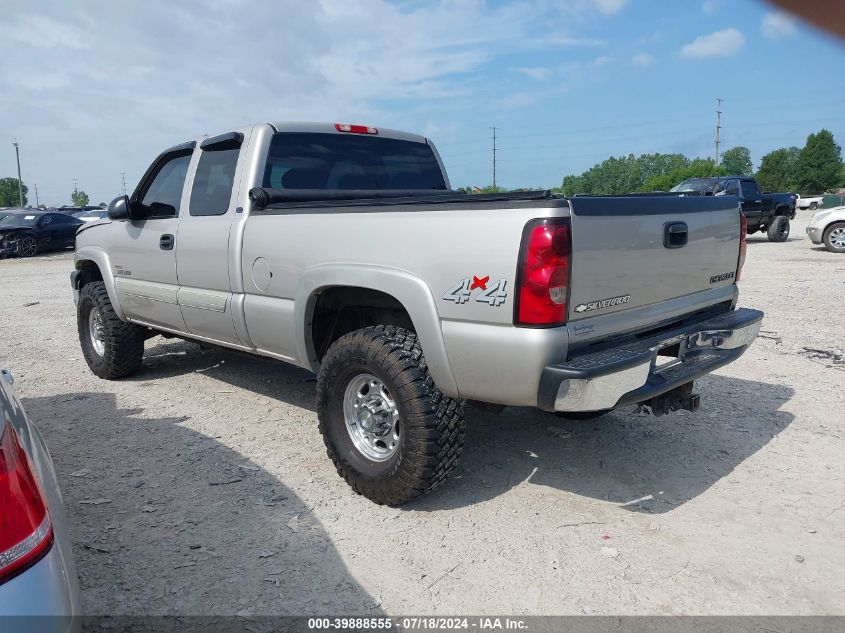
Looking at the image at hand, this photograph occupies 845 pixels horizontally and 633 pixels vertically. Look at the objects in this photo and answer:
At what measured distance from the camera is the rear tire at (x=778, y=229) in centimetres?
1859

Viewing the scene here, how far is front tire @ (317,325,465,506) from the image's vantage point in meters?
3.23

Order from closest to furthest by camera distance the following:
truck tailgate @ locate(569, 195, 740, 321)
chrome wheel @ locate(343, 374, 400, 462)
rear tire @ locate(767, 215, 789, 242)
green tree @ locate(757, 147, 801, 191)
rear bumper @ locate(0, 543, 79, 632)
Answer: rear bumper @ locate(0, 543, 79, 632) → truck tailgate @ locate(569, 195, 740, 321) → chrome wheel @ locate(343, 374, 400, 462) → rear tire @ locate(767, 215, 789, 242) → green tree @ locate(757, 147, 801, 191)

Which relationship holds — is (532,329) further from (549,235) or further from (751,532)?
(751,532)

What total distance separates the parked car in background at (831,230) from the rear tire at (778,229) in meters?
2.64

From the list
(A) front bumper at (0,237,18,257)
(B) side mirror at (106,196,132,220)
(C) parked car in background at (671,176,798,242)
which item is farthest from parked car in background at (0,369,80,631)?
(A) front bumper at (0,237,18,257)

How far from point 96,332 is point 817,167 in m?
83.6

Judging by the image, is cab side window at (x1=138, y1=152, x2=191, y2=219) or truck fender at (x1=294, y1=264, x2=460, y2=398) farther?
cab side window at (x1=138, y1=152, x2=191, y2=219)

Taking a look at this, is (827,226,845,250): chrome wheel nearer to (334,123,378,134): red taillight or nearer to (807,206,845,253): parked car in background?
(807,206,845,253): parked car in background

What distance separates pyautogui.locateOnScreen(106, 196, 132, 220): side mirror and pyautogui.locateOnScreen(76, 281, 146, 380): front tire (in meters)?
0.92

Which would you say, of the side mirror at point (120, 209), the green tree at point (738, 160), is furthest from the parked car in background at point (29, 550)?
the green tree at point (738, 160)

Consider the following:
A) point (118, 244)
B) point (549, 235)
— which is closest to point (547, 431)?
point (549, 235)

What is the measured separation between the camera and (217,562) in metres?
3.03

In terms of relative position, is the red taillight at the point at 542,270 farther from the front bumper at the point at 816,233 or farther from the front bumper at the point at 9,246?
the front bumper at the point at 9,246

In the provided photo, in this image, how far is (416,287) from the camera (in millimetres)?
3150
